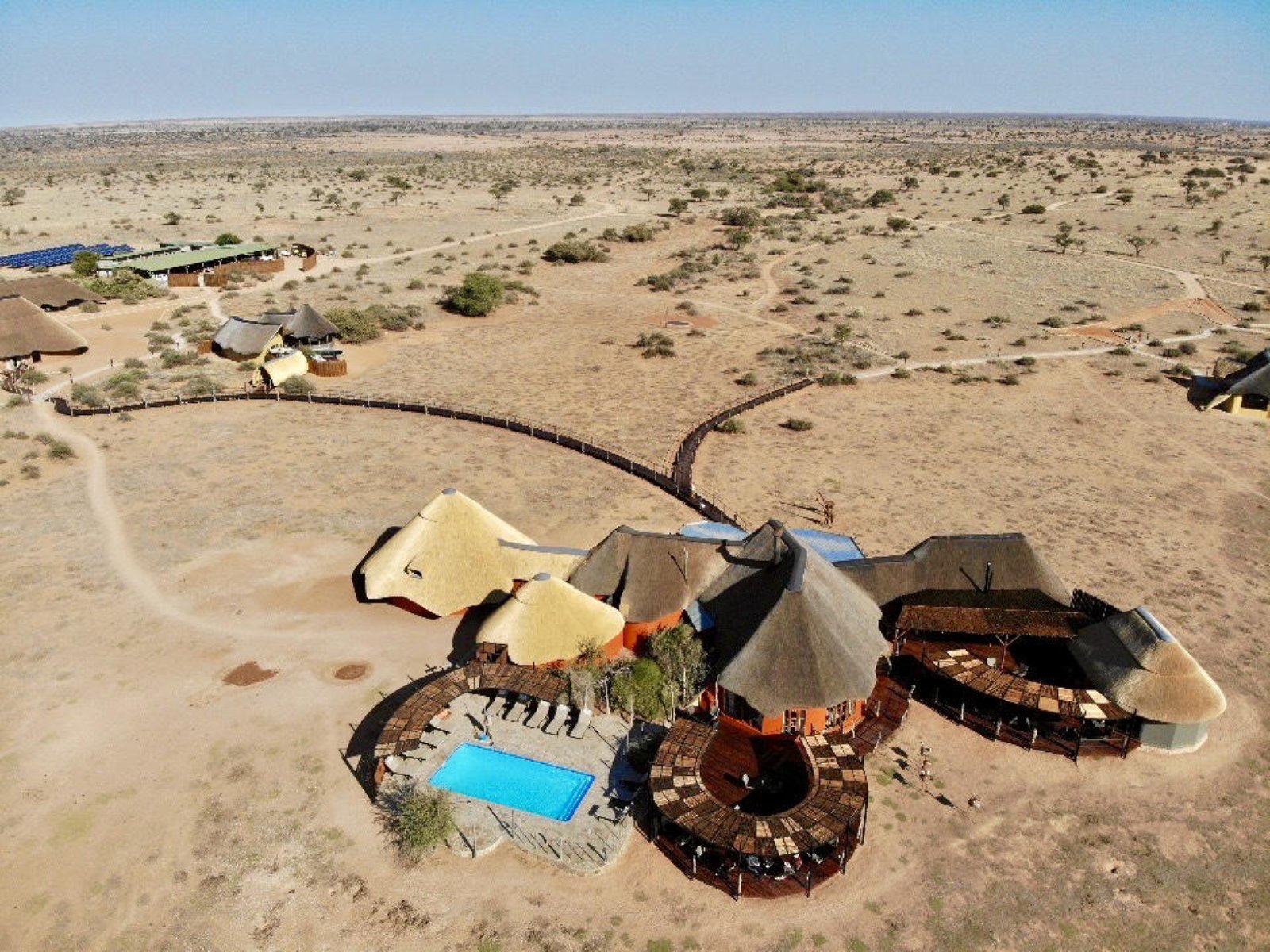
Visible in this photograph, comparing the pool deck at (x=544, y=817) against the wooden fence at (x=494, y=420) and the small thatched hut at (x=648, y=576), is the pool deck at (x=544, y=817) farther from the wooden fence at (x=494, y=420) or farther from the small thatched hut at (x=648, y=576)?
the wooden fence at (x=494, y=420)

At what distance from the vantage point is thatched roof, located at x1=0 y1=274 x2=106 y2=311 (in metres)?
50.8

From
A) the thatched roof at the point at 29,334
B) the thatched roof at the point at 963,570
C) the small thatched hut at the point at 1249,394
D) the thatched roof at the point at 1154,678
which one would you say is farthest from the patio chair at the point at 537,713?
the thatched roof at the point at 29,334

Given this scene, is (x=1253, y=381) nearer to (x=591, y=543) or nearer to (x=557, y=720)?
(x=591, y=543)

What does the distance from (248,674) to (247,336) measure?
2904 centimetres

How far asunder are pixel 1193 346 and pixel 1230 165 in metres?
85.3

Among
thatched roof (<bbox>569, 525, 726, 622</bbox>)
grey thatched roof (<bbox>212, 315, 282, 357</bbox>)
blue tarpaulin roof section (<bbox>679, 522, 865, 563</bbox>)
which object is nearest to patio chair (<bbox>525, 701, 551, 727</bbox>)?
thatched roof (<bbox>569, 525, 726, 622</bbox>)

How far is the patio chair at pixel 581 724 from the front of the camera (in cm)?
1764

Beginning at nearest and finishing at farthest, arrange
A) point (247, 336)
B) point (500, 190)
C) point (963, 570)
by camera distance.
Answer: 1. point (963, 570)
2. point (247, 336)
3. point (500, 190)

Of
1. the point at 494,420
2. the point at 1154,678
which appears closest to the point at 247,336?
the point at 494,420

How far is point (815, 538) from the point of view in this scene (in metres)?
23.0

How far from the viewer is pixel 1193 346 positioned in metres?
46.0

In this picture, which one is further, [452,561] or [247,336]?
[247,336]

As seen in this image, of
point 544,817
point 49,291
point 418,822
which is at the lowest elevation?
point 544,817

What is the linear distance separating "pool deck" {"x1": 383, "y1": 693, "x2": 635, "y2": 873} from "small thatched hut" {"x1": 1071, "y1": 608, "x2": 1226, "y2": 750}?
34.6 feet
